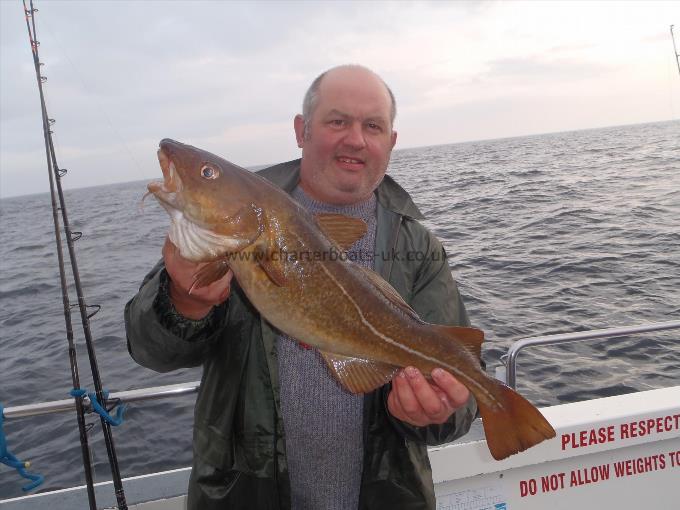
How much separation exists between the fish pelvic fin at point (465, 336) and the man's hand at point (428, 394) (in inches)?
7.3

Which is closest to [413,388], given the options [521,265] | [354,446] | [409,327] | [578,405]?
[409,327]

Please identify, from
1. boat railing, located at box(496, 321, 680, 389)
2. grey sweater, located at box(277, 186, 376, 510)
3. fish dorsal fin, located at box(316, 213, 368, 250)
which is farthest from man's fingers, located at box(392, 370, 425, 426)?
boat railing, located at box(496, 321, 680, 389)

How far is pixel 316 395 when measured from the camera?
306 centimetres

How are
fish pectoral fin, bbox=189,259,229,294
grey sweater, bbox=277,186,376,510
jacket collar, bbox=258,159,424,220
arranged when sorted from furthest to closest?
jacket collar, bbox=258,159,424,220 → grey sweater, bbox=277,186,376,510 → fish pectoral fin, bbox=189,259,229,294

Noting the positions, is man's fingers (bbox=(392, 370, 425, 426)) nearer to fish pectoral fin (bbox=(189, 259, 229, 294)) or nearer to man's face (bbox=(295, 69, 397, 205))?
fish pectoral fin (bbox=(189, 259, 229, 294))

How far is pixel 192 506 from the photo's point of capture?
2.96 m

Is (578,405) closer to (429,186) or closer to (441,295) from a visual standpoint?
(441,295)

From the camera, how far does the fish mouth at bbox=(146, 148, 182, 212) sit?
2.47 metres

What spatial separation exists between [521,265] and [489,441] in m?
11.6

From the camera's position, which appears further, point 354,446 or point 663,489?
point 663,489

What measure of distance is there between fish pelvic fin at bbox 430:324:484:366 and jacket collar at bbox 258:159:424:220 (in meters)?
0.99

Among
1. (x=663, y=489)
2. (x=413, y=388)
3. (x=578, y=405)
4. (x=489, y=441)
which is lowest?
(x=663, y=489)

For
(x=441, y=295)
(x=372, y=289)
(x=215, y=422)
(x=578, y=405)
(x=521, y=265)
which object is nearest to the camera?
(x=372, y=289)

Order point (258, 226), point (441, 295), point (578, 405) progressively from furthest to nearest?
point (578, 405) < point (441, 295) < point (258, 226)
